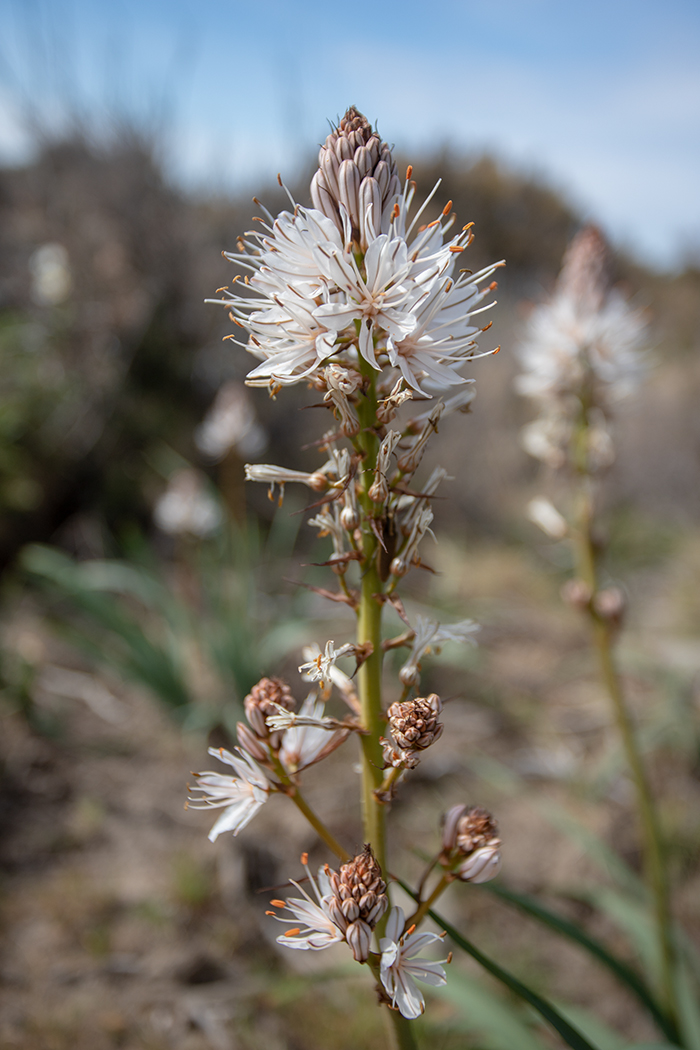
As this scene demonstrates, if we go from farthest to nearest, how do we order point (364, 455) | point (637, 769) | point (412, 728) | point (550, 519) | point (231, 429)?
point (231, 429) → point (550, 519) → point (637, 769) → point (364, 455) → point (412, 728)

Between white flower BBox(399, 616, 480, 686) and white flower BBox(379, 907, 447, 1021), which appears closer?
white flower BBox(379, 907, 447, 1021)

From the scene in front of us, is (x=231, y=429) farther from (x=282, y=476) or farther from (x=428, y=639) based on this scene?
(x=428, y=639)

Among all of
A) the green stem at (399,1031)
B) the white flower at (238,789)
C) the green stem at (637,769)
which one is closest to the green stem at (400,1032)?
the green stem at (399,1031)

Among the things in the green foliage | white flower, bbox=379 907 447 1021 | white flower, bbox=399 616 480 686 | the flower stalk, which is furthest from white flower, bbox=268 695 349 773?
the green foliage

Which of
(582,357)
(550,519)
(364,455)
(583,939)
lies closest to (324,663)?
(364,455)

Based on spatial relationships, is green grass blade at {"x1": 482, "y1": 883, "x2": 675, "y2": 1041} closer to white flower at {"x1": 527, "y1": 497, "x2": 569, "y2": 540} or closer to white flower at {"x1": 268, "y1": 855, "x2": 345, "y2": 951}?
white flower at {"x1": 268, "y1": 855, "x2": 345, "y2": 951}

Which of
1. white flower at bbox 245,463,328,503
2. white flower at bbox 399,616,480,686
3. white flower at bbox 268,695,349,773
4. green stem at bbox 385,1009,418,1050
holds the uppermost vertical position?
white flower at bbox 245,463,328,503
